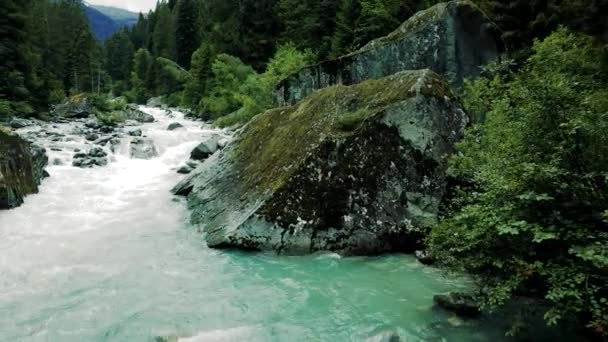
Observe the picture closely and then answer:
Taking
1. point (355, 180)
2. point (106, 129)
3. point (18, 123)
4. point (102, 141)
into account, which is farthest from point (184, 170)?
point (18, 123)

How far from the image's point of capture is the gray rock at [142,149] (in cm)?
1936

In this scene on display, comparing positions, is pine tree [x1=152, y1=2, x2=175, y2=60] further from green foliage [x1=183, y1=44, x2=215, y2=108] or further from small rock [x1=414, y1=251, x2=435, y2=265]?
small rock [x1=414, y1=251, x2=435, y2=265]

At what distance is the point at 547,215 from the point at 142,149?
1801 cm

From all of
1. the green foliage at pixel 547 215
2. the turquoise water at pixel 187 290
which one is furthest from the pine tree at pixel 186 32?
the green foliage at pixel 547 215

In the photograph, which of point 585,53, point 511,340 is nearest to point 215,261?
point 511,340

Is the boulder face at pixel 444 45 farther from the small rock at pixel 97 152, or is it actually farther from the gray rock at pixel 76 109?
the gray rock at pixel 76 109

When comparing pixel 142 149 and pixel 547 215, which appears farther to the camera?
pixel 142 149

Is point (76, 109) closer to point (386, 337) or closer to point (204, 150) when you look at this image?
point (204, 150)

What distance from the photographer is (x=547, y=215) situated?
4.70m

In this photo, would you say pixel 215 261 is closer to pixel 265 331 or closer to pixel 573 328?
pixel 265 331

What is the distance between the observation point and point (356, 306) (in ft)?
20.7

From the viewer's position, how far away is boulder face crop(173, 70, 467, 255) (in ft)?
27.7

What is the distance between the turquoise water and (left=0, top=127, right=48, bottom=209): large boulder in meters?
0.75

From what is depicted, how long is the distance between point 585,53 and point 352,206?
7765 millimetres
